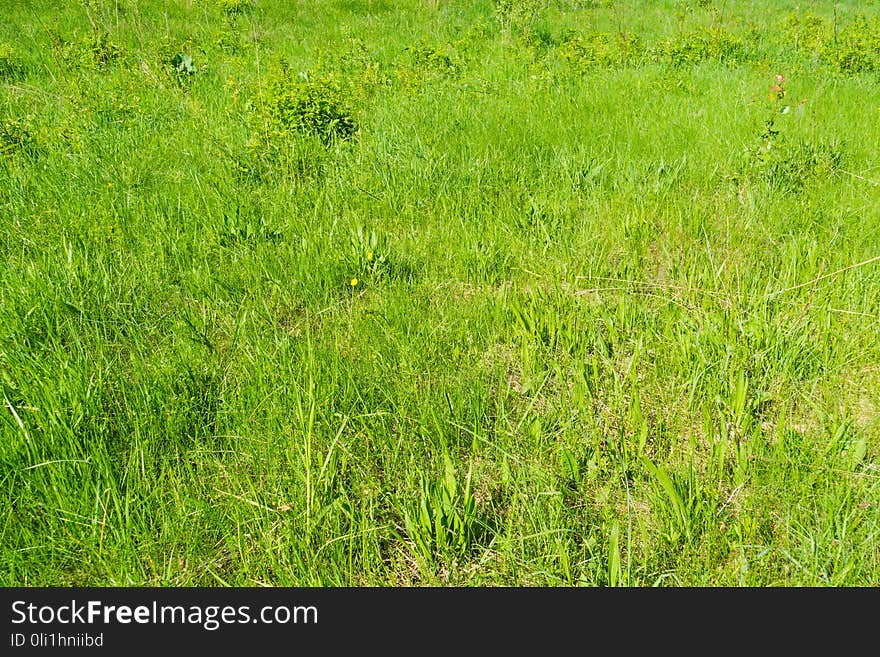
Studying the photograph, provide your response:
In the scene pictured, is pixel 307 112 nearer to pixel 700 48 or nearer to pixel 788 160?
pixel 788 160

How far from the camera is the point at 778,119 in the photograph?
5.25 meters

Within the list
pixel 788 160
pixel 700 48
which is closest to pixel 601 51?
pixel 700 48

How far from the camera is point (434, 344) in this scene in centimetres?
247

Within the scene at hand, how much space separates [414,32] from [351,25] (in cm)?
108

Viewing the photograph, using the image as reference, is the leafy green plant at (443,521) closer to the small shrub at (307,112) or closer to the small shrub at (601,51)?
the small shrub at (307,112)

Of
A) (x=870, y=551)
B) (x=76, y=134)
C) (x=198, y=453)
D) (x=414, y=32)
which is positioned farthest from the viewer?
(x=414, y=32)

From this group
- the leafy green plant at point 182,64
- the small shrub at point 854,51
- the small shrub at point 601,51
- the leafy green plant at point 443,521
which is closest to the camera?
the leafy green plant at point 443,521

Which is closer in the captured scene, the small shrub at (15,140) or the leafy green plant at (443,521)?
the leafy green plant at (443,521)

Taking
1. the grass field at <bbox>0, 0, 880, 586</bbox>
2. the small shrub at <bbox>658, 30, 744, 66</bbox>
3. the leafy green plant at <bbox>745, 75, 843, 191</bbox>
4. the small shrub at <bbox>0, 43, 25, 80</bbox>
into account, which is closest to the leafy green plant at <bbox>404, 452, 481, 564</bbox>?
the grass field at <bbox>0, 0, 880, 586</bbox>

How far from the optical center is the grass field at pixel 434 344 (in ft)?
5.60

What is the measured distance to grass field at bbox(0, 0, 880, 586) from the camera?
1.71 meters

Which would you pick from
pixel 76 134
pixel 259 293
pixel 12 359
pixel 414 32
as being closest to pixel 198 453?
pixel 12 359

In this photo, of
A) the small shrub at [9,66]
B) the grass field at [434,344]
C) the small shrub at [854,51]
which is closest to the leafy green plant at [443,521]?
the grass field at [434,344]

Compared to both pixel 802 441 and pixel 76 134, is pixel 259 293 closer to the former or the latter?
pixel 802 441
